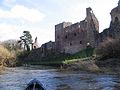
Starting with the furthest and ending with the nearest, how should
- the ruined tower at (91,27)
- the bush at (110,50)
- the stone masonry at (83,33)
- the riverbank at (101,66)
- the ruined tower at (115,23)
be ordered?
the ruined tower at (91,27)
the stone masonry at (83,33)
the ruined tower at (115,23)
the bush at (110,50)
the riverbank at (101,66)

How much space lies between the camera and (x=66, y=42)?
230 feet

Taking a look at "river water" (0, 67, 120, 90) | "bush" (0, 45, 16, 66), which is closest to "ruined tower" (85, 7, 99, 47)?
"bush" (0, 45, 16, 66)

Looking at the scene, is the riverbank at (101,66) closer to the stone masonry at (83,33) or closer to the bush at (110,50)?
the bush at (110,50)

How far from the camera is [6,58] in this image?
1937 inches

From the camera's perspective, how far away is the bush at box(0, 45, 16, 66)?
47.0 meters

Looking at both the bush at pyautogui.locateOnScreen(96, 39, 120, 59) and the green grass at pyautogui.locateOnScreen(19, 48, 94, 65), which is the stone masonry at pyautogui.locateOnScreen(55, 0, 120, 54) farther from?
the bush at pyautogui.locateOnScreen(96, 39, 120, 59)

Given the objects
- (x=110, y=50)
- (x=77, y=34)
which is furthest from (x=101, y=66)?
(x=77, y=34)

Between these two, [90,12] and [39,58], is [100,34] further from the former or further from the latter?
[39,58]

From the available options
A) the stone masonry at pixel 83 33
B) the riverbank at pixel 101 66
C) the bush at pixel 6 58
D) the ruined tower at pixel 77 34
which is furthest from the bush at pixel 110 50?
the ruined tower at pixel 77 34

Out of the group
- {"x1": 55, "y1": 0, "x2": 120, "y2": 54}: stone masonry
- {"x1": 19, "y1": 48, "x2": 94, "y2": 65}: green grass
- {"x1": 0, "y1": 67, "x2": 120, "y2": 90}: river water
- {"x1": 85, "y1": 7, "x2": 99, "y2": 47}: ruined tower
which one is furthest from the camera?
{"x1": 85, "y1": 7, "x2": 99, "y2": 47}: ruined tower

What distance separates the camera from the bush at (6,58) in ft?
154

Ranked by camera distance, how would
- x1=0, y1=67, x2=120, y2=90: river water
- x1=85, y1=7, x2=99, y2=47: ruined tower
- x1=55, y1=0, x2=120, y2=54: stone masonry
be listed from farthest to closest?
x1=85, y1=7, x2=99, y2=47: ruined tower < x1=55, y1=0, x2=120, y2=54: stone masonry < x1=0, y1=67, x2=120, y2=90: river water

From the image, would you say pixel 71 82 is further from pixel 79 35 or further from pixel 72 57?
pixel 79 35

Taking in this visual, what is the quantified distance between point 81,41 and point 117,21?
1141 centimetres
